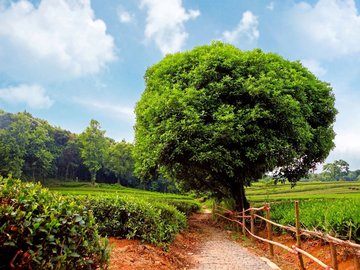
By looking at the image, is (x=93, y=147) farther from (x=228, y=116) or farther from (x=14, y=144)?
(x=228, y=116)

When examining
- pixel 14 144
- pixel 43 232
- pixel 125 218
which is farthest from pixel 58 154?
pixel 43 232

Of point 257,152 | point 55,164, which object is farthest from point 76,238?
point 55,164

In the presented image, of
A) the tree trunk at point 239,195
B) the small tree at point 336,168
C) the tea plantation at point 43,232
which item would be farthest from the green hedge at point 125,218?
the small tree at point 336,168

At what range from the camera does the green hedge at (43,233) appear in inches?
129

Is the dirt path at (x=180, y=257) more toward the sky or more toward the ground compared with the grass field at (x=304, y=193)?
more toward the ground

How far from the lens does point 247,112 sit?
14.5 m

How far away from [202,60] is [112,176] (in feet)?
207

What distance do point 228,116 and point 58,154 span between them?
5479cm

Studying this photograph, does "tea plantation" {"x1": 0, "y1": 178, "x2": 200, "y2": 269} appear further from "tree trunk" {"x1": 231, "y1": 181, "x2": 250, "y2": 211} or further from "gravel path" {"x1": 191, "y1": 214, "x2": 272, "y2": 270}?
"tree trunk" {"x1": 231, "y1": 181, "x2": 250, "y2": 211}

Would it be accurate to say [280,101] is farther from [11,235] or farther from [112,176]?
[112,176]

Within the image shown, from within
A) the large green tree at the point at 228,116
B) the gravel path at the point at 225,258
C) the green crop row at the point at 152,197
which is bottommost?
the gravel path at the point at 225,258

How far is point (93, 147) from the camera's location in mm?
62344

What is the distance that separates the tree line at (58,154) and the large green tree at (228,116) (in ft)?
114

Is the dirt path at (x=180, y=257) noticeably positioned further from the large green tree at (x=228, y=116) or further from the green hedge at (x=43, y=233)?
the large green tree at (x=228, y=116)
